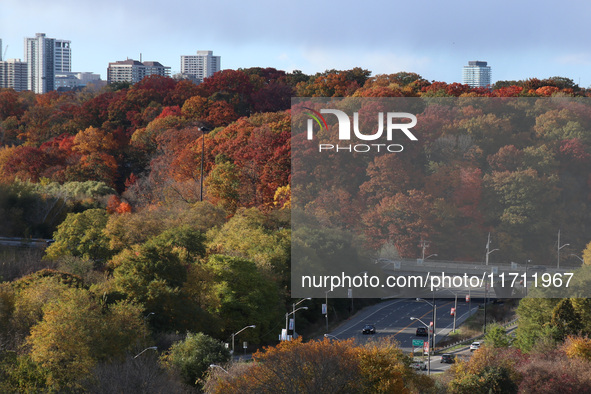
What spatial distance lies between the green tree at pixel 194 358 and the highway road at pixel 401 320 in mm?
13637

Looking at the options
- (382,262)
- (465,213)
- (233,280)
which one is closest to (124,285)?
(233,280)

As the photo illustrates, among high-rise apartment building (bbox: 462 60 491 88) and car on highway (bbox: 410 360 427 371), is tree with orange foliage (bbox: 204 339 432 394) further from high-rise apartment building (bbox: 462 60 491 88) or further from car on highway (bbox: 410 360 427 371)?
high-rise apartment building (bbox: 462 60 491 88)

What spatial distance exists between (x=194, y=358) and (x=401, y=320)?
23.6 meters

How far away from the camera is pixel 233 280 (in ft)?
143

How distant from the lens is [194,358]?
3238cm

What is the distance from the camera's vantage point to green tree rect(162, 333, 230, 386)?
106ft

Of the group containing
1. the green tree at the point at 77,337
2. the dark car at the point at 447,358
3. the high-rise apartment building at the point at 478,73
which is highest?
the high-rise apartment building at the point at 478,73

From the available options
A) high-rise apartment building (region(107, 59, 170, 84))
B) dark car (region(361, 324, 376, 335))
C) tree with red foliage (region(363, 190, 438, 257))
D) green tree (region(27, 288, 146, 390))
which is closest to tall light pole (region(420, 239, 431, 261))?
tree with red foliage (region(363, 190, 438, 257))

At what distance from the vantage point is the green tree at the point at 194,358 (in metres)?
32.3

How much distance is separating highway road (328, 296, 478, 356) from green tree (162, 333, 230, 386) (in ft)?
44.7

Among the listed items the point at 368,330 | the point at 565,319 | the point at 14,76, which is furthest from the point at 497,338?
the point at 14,76

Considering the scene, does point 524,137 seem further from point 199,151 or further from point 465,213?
point 199,151

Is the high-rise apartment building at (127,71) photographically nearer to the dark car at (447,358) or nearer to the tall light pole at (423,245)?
the tall light pole at (423,245)
